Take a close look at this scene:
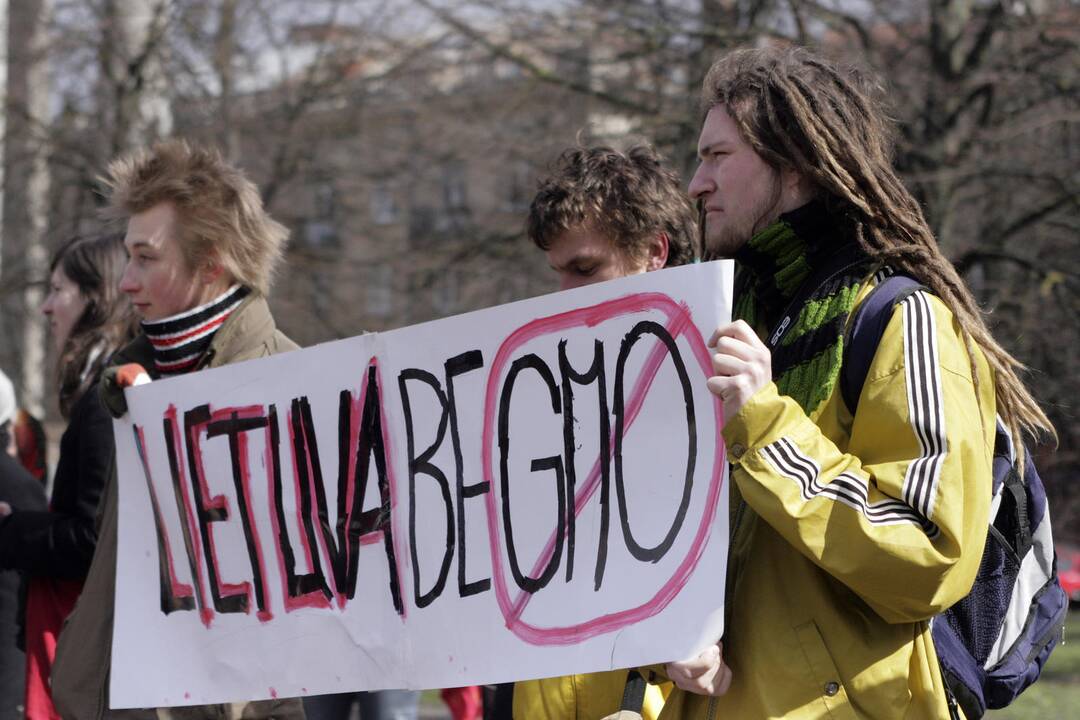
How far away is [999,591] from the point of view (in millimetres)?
2141

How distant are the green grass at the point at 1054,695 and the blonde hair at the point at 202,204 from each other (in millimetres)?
6044

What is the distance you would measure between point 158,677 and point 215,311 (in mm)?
823

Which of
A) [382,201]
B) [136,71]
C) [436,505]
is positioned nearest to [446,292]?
[136,71]

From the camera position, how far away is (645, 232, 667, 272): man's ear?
2992 mm

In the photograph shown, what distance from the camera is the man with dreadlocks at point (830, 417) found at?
1.90 metres

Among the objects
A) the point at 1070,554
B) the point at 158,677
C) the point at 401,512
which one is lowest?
the point at 1070,554

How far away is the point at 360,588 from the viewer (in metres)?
2.62

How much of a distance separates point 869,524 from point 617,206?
1.25m

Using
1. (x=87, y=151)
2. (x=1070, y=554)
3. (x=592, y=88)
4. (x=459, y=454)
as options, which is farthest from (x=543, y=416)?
(x=1070, y=554)

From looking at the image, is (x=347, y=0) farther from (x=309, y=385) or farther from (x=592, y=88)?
(x=309, y=385)

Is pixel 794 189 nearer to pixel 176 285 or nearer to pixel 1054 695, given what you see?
pixel 176 285

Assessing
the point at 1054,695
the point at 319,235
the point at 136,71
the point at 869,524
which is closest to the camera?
the point at 869,524

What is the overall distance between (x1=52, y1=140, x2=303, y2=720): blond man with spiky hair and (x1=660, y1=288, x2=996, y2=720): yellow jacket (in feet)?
5.05

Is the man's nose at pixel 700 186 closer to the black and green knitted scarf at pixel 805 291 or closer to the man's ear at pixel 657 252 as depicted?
the black and green knitted scarf at pixel 805 291
